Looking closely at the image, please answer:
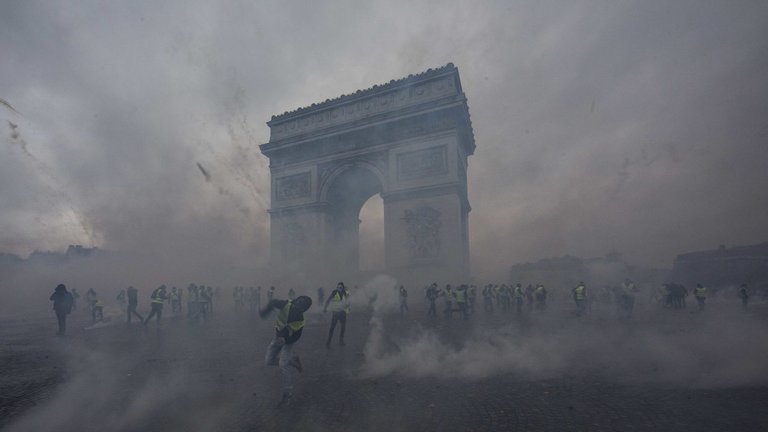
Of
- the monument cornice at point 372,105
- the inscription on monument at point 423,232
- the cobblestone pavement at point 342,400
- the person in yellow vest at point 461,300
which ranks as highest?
the monument cornice at point 372,105

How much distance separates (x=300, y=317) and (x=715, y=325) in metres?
14.3

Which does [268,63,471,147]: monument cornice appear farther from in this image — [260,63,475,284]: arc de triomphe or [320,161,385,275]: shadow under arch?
[320,161,385,275]: shadow under arch

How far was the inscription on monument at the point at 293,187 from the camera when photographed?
30.3 meters

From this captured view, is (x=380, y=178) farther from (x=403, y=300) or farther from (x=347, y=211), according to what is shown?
(x=403, y=300)

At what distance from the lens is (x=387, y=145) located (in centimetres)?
2781

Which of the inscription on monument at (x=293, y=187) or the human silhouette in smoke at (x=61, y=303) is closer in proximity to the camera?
the human silhouette in smoke at (x=61, y=303)

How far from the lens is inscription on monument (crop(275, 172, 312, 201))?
30.3m

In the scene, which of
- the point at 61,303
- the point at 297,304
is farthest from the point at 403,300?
the point at 297,304

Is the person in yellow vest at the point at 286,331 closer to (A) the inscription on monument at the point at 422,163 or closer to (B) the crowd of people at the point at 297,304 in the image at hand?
(B) the crowd of people at the point at 297,304

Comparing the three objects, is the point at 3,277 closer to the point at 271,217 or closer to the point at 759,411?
the point at 271,217

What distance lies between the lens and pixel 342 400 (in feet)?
18.5

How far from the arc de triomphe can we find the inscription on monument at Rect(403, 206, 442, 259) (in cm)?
7

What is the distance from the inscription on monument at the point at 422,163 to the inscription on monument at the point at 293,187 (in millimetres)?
7666

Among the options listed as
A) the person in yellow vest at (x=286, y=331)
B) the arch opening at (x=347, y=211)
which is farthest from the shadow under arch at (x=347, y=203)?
the person in yellow vest at (x=286, y=331)
